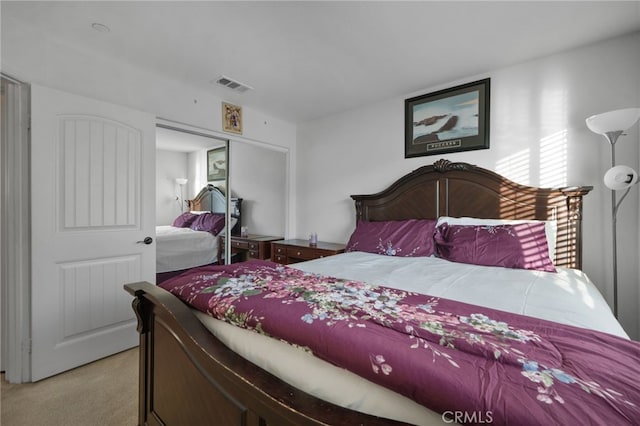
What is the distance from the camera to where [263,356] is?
909mm

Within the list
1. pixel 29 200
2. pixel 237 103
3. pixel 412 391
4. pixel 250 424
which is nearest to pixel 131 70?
pixel 237 103

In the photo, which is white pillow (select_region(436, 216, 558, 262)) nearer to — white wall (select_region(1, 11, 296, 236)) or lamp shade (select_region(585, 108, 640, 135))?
lamp shade (select_region(585, 108, 640, 135))

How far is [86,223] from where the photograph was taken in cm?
214

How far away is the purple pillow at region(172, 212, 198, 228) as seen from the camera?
9.88 ft

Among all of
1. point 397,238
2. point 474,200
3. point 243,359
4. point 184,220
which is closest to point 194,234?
point 184,220

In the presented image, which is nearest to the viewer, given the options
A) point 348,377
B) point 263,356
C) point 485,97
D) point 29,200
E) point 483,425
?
point 483,425

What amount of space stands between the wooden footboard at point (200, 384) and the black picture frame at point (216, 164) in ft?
6.78

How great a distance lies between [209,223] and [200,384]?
2.54 meters

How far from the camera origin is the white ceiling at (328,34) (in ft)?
5.81

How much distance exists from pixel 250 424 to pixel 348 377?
1.02 ft

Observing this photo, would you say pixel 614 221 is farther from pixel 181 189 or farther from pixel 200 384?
pixel 181 189

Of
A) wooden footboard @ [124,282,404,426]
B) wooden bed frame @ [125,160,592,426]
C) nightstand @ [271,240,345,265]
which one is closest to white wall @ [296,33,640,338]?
wooden bed frame @ [125,160,592,426]

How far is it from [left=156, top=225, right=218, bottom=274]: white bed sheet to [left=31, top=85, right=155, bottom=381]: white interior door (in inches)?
11.9

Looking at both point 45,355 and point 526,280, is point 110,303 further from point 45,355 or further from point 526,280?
point 526,280
